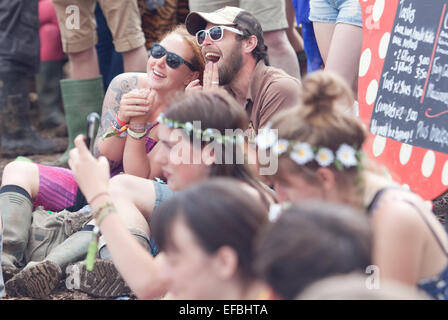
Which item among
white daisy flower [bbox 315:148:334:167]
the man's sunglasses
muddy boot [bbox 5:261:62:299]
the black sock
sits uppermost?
the man's sunglasses

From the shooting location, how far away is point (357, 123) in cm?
184

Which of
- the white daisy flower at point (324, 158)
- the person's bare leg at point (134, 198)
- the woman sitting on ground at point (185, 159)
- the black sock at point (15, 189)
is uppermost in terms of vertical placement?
the white daisy flower at point (324, 158)

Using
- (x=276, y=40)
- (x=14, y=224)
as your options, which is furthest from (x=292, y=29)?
(x=14, y=224)

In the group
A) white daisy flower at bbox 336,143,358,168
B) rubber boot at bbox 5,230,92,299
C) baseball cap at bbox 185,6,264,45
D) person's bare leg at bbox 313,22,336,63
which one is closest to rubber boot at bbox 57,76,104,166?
baseball cap at bbox 185,6,264,45

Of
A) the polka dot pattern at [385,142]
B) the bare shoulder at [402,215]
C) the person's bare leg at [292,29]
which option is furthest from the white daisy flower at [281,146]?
the person's bare leg at [292,29]

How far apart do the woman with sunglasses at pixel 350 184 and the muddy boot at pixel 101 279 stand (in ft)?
2.91

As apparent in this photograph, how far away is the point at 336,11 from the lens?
10.9 feet

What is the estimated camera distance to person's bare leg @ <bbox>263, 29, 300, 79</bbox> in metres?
3.80

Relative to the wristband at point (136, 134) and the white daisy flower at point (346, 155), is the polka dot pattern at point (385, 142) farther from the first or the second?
the wristband at point (136, 134)

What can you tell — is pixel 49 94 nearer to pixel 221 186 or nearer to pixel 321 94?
pixel 321 94

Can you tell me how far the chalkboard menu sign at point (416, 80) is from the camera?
265 centimetres

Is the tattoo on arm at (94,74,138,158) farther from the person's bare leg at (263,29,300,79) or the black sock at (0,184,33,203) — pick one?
the person's bare leg at (263,29,300,79)

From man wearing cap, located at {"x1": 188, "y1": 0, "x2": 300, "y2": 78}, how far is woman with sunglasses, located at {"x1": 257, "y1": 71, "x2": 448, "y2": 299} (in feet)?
6.36

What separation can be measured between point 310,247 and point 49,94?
4602 millimetres
